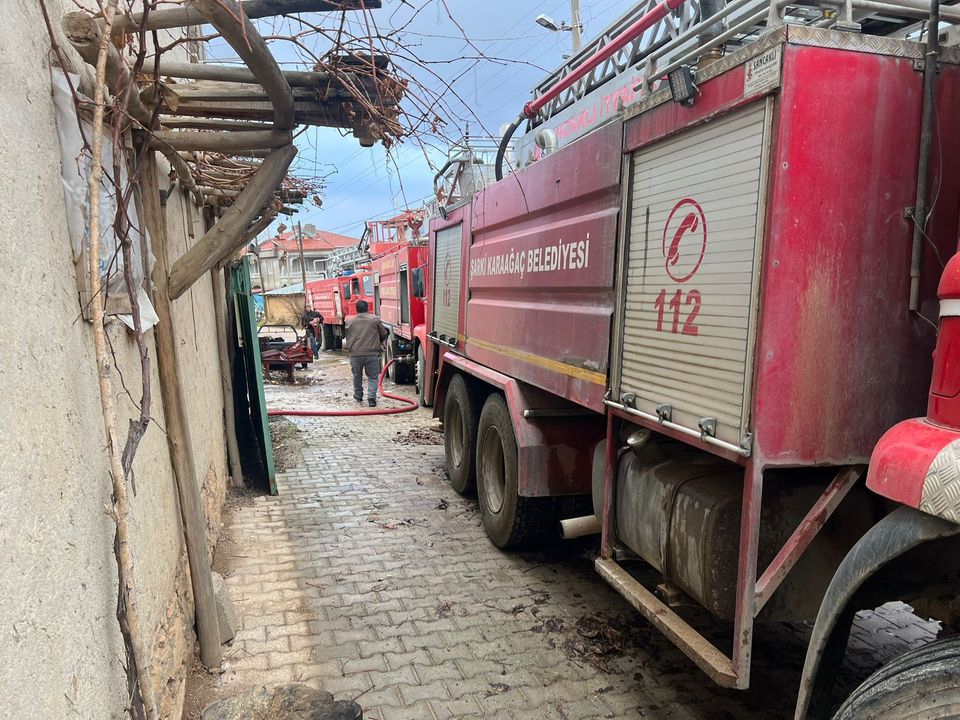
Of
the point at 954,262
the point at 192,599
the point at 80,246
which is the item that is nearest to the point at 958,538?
the point at 954,262

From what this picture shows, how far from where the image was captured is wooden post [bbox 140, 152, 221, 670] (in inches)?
115

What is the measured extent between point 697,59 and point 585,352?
148 centimetres

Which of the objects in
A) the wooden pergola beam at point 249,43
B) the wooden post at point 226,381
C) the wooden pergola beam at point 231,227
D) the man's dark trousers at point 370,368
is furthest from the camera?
the man's dark trousers at point 370,368

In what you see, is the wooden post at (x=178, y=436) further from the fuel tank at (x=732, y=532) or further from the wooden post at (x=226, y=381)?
the wooden post at (x=226, y=381)

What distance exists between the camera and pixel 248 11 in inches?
85.4

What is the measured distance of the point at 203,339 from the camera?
17.1 feet

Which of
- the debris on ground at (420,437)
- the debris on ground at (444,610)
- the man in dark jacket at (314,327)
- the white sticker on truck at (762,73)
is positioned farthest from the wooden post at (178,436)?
the man in dark jacket at (314,327)

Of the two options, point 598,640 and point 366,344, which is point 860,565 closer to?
point 598,640

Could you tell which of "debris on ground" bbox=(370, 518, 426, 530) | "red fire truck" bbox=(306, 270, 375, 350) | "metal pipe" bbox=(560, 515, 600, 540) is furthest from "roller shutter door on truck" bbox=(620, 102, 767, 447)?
"red fire truck" bbox=(306, 270, 375, 350)

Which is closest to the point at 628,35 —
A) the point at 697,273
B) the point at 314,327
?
the point at 697,273

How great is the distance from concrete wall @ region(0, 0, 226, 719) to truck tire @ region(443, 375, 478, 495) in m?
3.56

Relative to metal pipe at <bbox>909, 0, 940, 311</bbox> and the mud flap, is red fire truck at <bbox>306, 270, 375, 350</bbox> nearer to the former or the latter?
metal pipe at <bbox>909, 0, 940, 311</bbox>

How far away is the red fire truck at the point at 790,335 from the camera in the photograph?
1.92 meters

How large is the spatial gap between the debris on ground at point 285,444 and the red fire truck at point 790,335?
4999mm
